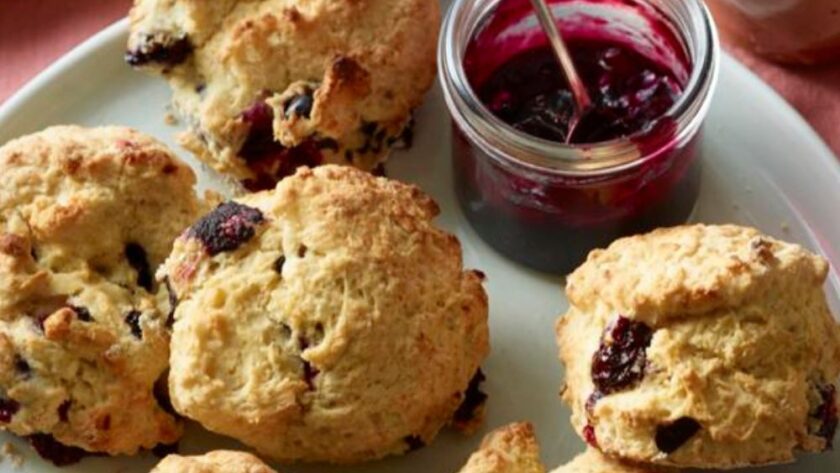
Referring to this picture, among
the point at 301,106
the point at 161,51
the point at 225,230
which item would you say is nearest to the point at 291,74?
the point at 301,106

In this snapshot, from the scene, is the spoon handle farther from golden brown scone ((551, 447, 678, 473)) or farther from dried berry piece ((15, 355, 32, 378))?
dried berry piece ((15, 355, 32, 378))

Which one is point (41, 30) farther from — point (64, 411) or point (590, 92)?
point (590, 92)

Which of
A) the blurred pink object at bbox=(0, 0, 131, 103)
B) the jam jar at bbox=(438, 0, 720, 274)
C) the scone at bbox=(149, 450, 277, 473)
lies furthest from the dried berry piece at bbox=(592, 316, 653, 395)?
the blurred pink object at bbox=(0, 0, 131, 103)

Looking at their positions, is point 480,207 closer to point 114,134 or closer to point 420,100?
point 420,100

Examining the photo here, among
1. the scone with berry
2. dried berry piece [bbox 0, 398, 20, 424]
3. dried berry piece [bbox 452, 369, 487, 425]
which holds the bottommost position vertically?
dried berry piece [bbox 452, 369, 487, 425]

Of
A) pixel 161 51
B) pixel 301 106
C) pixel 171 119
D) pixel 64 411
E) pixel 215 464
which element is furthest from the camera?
pixel 171 119

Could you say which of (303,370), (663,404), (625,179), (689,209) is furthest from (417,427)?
(689,209)
